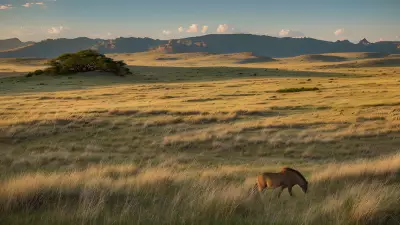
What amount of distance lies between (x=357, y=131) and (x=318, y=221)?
711 inches

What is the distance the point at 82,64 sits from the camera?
79.0m

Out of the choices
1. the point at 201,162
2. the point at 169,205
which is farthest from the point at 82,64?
the point at 169,205

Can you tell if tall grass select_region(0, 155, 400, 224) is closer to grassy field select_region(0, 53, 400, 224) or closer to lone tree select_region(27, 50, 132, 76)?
grassy field select_region(0, 53, 400, 224)

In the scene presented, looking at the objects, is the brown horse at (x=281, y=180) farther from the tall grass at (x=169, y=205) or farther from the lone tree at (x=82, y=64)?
the lone tree at (x=82, y=64)

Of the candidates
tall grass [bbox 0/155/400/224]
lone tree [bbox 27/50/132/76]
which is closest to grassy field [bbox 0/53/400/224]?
tall grass [bbox 0/155/400/224]

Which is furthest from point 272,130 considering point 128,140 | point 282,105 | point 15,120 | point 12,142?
point 15,120

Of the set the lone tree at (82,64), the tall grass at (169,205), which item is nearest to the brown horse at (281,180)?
the tall grass at (169,205)

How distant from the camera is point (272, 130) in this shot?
2333 centimetres

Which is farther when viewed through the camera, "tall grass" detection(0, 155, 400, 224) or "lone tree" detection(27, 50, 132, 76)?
"lone tree" detection(27, 50, 132, 76)

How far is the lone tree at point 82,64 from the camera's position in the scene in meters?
77.6

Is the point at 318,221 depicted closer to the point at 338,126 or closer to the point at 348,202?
the point at 348,202

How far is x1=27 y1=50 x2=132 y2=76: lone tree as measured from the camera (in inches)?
3054

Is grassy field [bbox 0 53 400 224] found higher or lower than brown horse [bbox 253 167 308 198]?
lower

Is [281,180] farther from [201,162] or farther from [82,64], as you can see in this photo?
[82,64]
